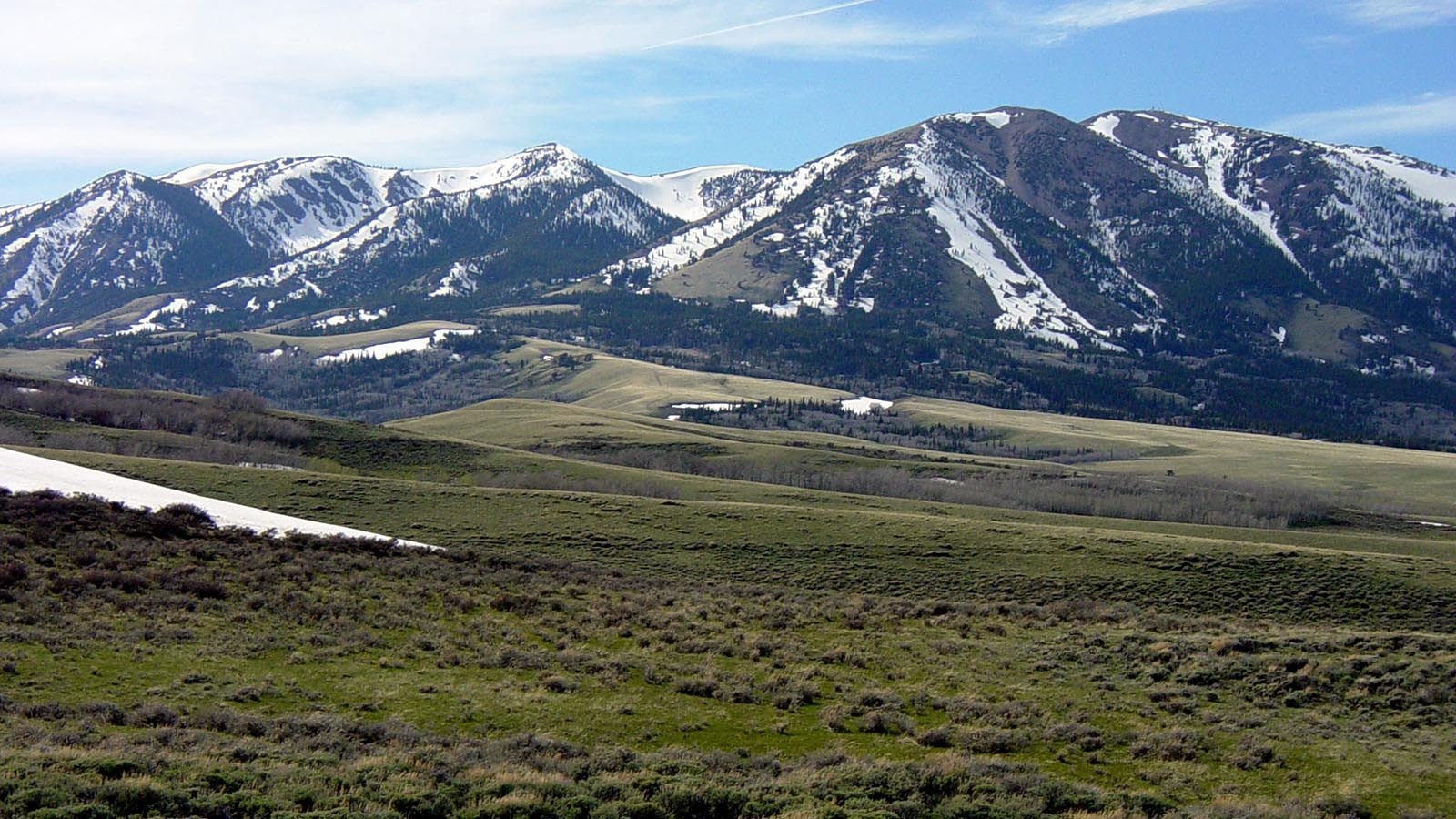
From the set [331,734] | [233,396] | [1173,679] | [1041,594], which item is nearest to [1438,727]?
[1173,679]

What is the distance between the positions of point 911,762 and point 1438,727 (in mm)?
A: 15455

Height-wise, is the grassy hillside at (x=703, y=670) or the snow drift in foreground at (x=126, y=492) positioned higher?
the snow drift in foreground at (x=126, y=492)

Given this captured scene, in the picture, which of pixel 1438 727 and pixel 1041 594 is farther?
pixel 1041 594

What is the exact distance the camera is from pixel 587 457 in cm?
14375

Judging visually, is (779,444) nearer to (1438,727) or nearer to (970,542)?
(970,542)

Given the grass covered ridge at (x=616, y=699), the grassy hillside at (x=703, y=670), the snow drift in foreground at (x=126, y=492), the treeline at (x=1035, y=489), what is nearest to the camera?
the grass covered ridge at (x=616, y=699)

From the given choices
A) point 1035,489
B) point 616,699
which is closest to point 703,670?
point 616,699

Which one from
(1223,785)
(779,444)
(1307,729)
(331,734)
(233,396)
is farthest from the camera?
(779,444)

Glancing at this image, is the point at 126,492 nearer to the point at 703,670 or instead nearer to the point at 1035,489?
the point at 703,670

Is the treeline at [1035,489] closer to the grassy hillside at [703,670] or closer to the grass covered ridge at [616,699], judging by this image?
the grassy hillside at [703,670]

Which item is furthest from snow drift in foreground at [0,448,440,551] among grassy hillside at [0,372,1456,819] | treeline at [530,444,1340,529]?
treeline at [530,444,1340,529]

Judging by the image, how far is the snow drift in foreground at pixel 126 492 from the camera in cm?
4478

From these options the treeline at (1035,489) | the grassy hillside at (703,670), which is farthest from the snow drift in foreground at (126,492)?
the treeline at (1035,489)

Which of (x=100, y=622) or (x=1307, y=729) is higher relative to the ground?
(x=100, y=622)
